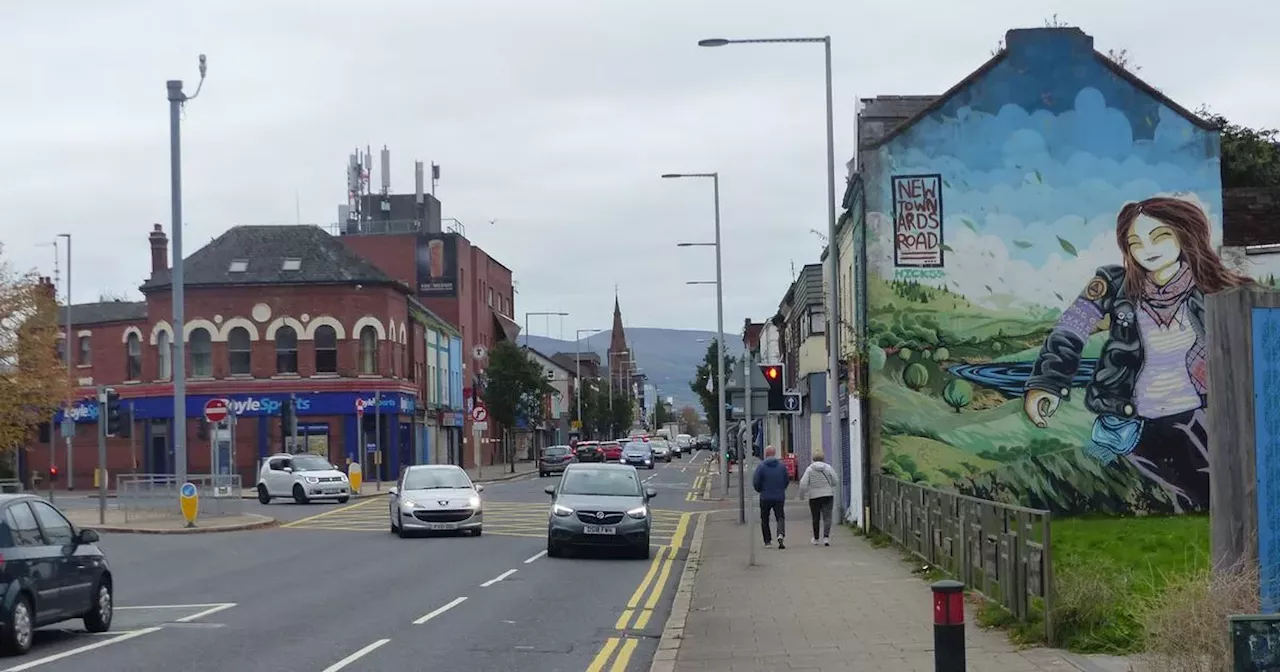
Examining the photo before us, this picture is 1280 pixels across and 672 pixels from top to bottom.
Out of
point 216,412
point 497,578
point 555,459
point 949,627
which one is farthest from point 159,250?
point 949,627

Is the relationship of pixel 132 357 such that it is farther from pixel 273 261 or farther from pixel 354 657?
pixel 354 657

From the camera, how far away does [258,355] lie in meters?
68.6

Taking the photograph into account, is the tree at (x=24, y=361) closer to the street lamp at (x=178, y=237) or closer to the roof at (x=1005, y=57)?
the street lamp at (x=178, y=237)

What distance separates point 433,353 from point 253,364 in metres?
15.8

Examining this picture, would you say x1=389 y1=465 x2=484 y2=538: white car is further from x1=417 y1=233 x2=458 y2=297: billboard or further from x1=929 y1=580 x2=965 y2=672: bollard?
x1=417 y1=233 x2=458 y2=297: billboard

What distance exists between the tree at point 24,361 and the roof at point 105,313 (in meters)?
18.4

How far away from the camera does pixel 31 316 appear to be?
51688 millimetres

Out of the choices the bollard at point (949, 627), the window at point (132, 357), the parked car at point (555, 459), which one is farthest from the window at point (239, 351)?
the bollard at point (949, 627)

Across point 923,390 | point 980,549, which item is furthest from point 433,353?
point 980,549

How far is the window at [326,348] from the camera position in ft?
226

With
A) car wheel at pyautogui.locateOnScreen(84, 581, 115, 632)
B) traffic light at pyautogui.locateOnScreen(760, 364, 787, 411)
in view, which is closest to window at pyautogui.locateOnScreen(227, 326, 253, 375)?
traffic light at pyautogui.locateOnScreen(760, 364, 787, 411)

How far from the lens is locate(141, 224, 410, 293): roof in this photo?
68.7 m

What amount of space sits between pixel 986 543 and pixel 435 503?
17041 mm

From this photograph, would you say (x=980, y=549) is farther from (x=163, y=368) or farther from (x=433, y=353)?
(x=433, y=353)
